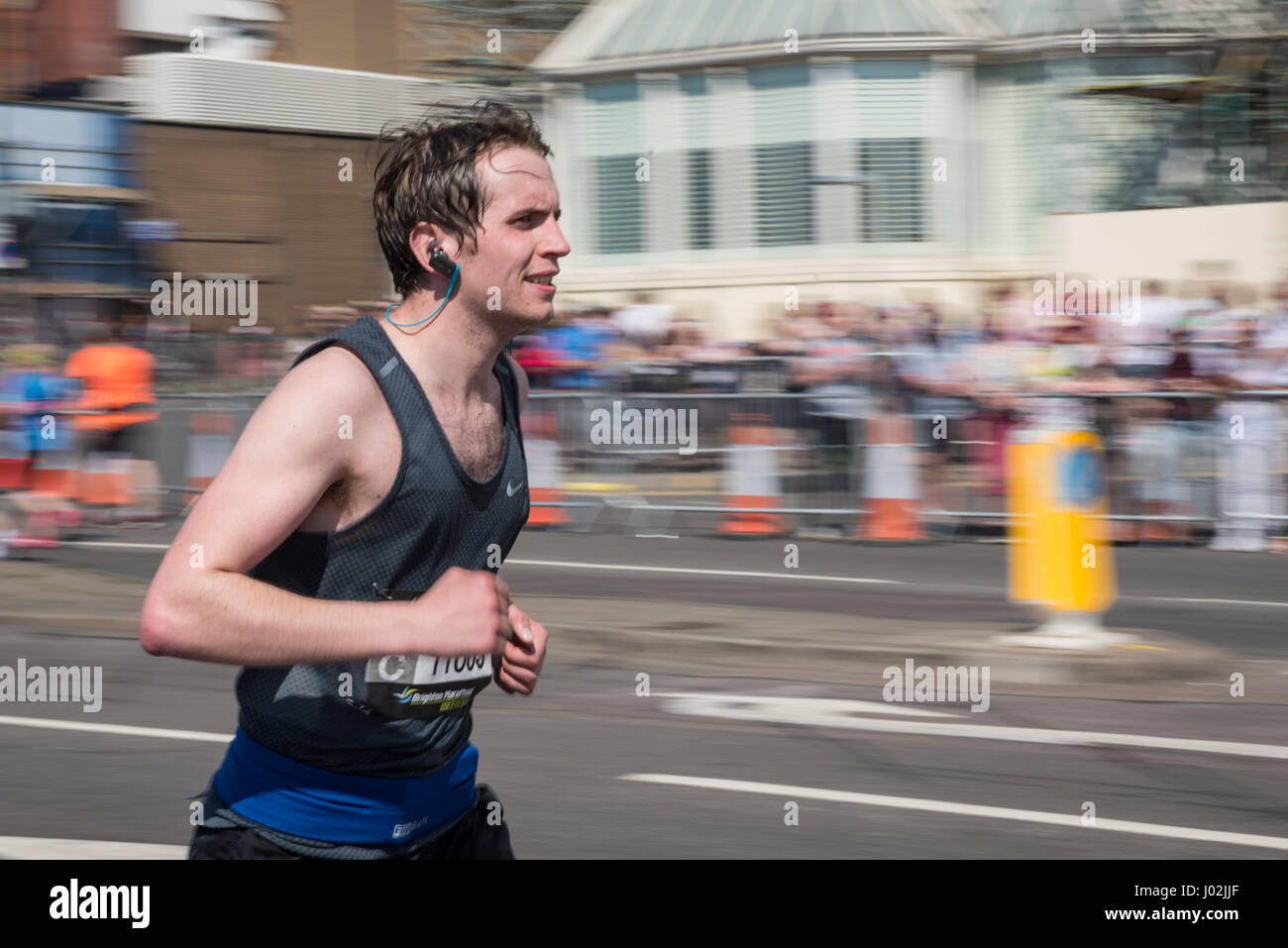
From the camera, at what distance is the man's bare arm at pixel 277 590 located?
7.84 feet

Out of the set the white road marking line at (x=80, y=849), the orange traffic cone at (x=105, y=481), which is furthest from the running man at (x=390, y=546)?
the orange traffic cone at (x=105, y=481)

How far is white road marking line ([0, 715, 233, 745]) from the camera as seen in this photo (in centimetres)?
756

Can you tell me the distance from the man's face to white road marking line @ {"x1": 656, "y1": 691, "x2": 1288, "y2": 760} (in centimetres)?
509

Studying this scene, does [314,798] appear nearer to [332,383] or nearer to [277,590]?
[277,590]

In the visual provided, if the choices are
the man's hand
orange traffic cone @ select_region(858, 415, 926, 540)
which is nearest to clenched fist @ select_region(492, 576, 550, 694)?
the man's hand

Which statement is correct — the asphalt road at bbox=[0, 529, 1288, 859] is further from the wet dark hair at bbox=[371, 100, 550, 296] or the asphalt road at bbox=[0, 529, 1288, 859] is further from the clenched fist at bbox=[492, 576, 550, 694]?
the wet dark hair at bbox=[371, 100, 550, 296]

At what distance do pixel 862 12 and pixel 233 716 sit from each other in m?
21.4

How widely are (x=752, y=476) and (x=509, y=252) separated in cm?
1130

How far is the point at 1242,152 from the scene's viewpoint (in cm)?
2375

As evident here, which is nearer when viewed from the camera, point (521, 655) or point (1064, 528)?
point (521, 655)

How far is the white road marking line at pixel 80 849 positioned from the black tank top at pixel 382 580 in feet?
10.2

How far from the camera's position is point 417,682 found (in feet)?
8.76

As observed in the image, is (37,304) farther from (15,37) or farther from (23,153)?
(15,37)

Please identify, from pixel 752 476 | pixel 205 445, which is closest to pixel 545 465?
pixel 752 476
